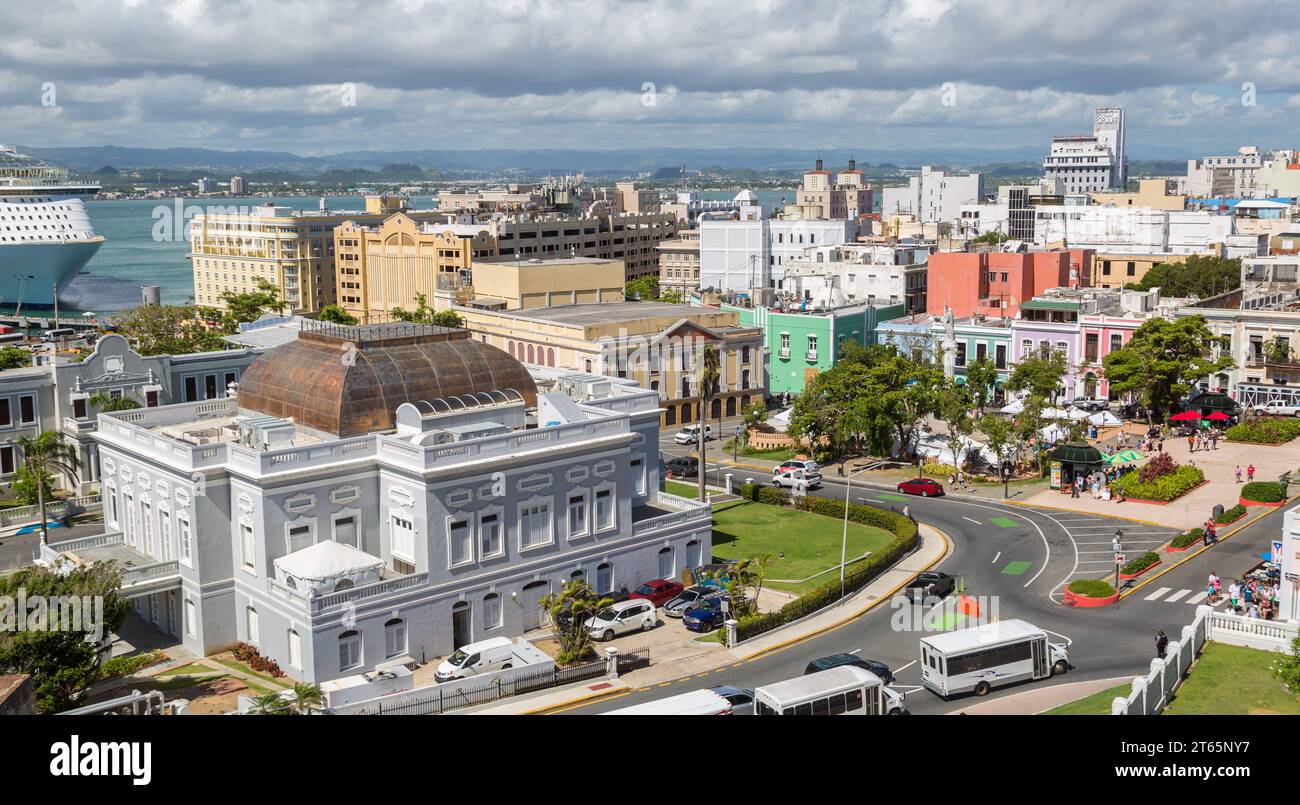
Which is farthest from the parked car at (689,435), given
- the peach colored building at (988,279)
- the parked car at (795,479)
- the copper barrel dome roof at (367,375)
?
the copper barrel dome roof at (367,375)

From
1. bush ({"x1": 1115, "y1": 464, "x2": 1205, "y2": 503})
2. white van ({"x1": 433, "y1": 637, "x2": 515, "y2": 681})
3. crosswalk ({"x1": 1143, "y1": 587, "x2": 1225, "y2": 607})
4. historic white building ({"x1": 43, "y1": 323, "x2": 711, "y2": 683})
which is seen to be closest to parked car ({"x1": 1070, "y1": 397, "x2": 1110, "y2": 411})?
bush ({"x1": 1115, "y1": 464, "x2": 1205, "y2": 503})

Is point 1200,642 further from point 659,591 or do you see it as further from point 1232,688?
point 659,591

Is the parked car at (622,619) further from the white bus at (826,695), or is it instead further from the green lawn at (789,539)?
the white bus at (826,695)

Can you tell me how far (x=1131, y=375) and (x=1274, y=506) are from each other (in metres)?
20.2

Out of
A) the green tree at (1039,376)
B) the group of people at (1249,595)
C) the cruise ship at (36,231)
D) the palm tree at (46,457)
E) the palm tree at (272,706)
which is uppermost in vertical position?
the cruise ship at (36,231)

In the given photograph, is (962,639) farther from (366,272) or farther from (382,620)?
(366,272)

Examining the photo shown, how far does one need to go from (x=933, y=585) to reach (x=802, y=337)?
166 ft

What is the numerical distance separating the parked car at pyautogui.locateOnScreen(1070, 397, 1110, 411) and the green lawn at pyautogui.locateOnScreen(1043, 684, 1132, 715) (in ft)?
164

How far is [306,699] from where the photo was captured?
111ft

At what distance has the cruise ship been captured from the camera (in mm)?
174875

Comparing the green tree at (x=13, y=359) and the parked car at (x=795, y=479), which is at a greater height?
the green tree at (x=13, y=359)

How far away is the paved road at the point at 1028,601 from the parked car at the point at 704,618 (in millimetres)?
1129

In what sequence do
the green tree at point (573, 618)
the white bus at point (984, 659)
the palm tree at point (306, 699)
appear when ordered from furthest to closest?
the green tree at point (573, 618) < the white bus at point (984, 659) < the palm tree at point (306, 699)

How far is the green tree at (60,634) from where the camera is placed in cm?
3428
